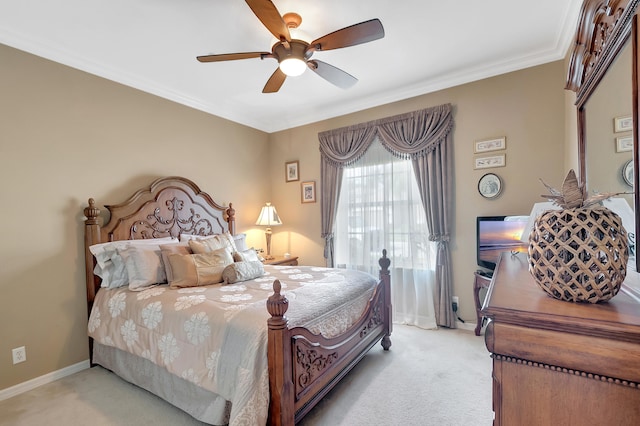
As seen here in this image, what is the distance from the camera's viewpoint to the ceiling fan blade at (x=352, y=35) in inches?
71.6

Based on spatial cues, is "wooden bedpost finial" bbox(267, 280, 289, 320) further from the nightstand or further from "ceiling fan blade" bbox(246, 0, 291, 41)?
the nightstand

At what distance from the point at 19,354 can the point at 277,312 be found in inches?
93.6

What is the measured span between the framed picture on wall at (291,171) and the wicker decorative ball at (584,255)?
12.7 feet

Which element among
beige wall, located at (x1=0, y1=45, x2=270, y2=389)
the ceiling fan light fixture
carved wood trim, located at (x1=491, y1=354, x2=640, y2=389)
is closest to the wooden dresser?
carved wood trim, located at (x1=491, y1=354, x2=640, y2=389)

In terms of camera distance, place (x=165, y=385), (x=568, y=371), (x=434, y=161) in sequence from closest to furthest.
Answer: (x=568, y=371) → (x=165, y=385) → (x=434, y=161)

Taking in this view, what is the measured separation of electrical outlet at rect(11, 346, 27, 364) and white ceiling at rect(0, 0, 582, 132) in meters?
2.44

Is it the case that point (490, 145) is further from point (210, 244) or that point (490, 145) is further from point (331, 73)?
point (210, 244)

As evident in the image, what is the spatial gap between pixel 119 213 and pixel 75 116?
3.13 ft

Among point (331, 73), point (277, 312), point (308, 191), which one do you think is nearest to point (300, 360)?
point (277, 312)

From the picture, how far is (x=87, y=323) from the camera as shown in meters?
2.68

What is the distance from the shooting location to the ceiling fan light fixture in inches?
Answer: 85.1

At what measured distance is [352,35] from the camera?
1.92m

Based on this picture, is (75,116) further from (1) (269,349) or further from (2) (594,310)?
(2) (594,310)

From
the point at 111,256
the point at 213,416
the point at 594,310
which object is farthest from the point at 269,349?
the point at 111,256
